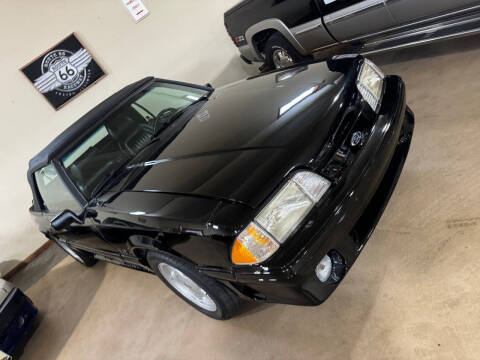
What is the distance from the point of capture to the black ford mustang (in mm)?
1448

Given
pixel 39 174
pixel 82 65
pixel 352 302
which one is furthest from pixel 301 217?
pixel 82 65

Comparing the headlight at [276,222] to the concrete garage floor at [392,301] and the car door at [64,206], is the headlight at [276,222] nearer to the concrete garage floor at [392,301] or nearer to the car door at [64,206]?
the concrete garage floor at [392,301]

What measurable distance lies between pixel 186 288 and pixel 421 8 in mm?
2747

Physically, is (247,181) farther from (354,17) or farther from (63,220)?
(354,17)

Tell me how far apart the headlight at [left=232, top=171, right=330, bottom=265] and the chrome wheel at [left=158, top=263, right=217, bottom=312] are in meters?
0.69

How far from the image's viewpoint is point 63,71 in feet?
15.4

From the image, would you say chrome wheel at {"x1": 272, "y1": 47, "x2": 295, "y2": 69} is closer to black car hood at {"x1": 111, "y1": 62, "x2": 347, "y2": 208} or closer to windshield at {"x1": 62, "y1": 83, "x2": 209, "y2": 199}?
windshield at {"x1": 62, "y1": 83, "x2": 209, "y2": 199}

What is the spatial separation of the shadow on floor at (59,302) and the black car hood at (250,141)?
1.51m

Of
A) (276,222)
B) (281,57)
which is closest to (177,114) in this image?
(276,222)

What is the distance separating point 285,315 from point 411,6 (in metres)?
2.57

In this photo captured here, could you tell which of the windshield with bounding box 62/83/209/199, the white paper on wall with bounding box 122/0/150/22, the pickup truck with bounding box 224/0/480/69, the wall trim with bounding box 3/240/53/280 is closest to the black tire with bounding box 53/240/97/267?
the windshield with bounding box 62/83/209/199

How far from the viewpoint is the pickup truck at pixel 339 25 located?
8.97ft

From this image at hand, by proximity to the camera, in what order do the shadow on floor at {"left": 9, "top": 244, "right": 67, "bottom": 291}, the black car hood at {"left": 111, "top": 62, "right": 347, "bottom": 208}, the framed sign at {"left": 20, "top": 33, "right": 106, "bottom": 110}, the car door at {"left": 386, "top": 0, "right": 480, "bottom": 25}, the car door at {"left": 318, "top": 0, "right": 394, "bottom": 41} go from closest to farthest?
the black car hood at {"left": 111, "top": 62, "right": 347, "bottom": 208}
the car door at {"left": 386, "top": 0, "right": 480, "bottom": 25}
the car door at {"left": 318, "top": 0, "right": 394, "bottom": 41}
the shadow on floor at {"left": 9, "top": 244, "right": 67, "bottom": 291}
the framed sign at {"left": 20, "top": 33, "right": 106, "bottom": 110}

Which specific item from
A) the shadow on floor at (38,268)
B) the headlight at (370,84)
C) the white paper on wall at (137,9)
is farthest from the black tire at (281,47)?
the shadow on floor at (38,268)
